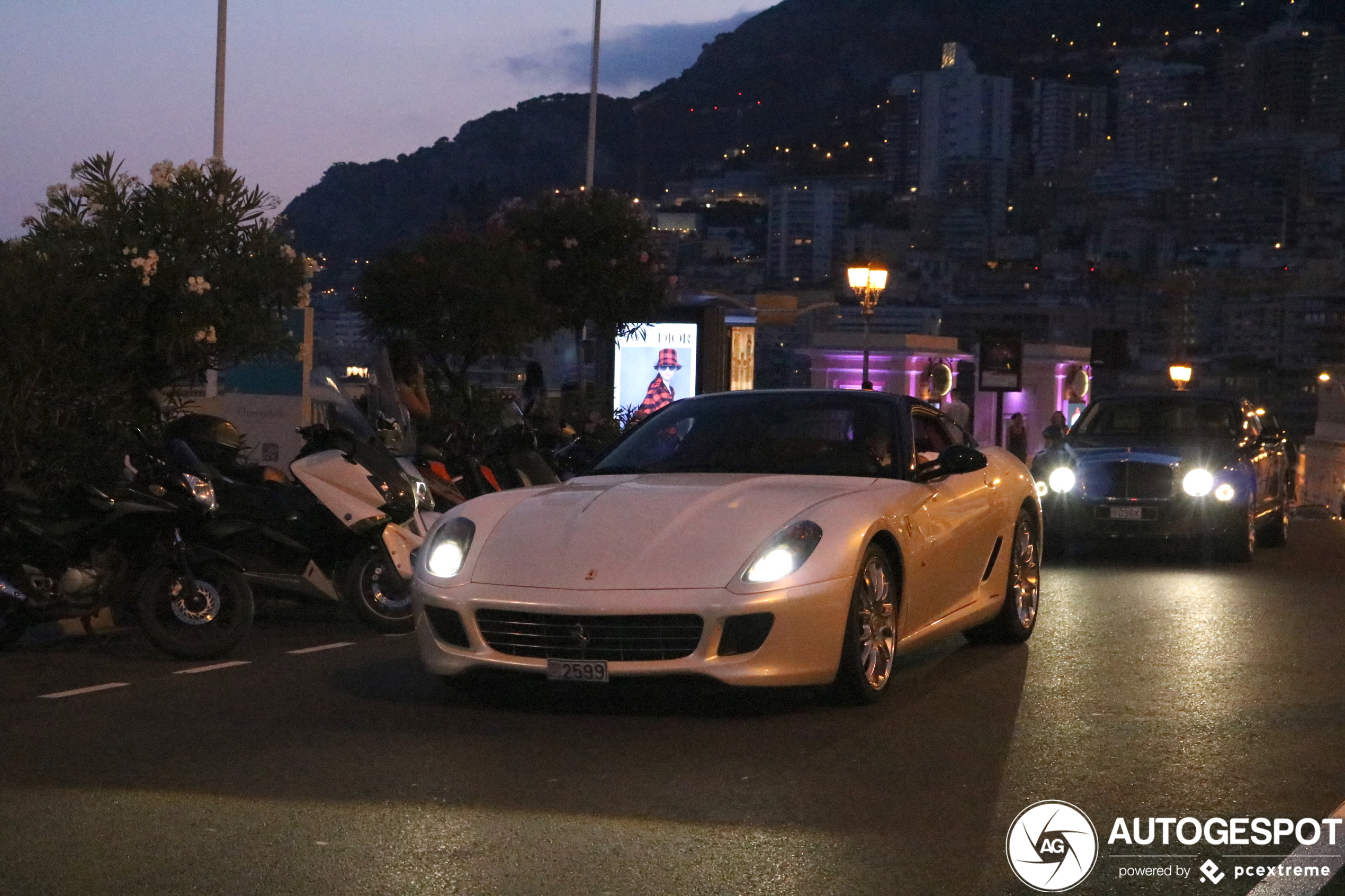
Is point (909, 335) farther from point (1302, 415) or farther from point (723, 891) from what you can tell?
point (1302, 415)

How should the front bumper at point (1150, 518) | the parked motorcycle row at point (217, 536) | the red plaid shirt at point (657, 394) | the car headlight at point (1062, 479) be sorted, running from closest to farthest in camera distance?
1. the parked motorcycle row at point (217, 536)
2. the front bumper at point (1150, 518)
3. the car headlight at point (1062, 479)
4. the red plaid shirt at point (657, 394)

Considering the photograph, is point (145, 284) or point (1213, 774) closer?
point (1213, 774)

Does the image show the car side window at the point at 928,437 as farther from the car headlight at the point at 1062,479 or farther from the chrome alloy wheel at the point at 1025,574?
the car headlight at the point at 1062,479

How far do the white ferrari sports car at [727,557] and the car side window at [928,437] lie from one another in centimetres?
12

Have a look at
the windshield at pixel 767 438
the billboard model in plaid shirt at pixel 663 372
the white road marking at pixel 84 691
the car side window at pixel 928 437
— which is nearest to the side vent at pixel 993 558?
the car side window at pixel 928 437

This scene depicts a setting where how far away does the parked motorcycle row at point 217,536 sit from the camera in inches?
364

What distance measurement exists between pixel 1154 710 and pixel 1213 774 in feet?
4.62

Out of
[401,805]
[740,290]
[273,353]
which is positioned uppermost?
[740,290]

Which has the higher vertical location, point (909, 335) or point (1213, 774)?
point (909, 335)

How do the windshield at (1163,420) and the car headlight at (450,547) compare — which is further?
the windshield at (1163,420)

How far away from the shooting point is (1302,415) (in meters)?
148

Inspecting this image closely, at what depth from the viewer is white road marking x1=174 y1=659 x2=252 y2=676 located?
8.73 meters

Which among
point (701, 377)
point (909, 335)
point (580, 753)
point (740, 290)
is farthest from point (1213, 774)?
point (740, 290)

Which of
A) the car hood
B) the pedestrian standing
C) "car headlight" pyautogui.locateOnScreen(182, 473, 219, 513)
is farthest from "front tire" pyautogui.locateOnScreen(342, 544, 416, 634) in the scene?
the pedestrian standing
